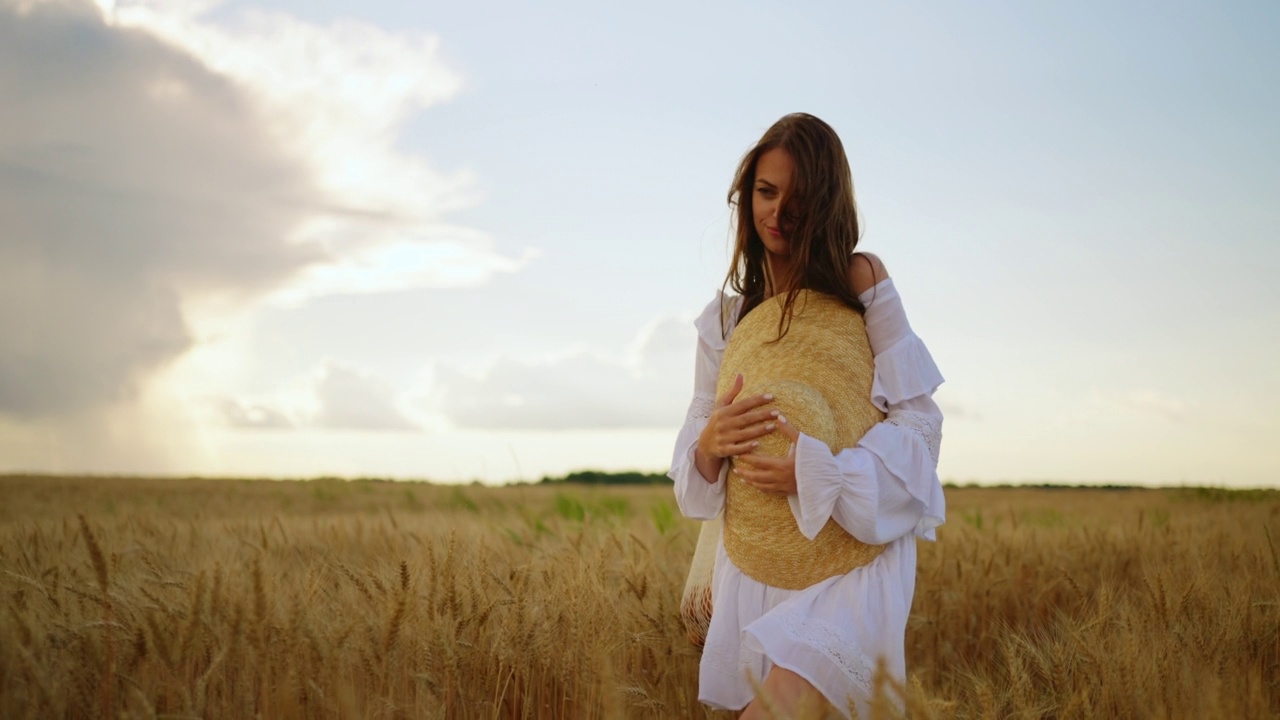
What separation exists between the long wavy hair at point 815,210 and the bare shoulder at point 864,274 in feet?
0.06

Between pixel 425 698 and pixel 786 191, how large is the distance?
1.71 metres

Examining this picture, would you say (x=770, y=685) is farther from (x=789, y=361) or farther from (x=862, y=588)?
(x=789, y=361)

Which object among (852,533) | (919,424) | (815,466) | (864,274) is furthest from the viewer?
(864,274)

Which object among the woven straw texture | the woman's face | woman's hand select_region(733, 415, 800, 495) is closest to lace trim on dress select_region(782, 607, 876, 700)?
the woven straw texture

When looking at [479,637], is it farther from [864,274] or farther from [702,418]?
[864,274]

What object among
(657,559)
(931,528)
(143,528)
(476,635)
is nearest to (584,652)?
(476,635)

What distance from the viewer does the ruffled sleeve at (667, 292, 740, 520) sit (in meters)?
2.34

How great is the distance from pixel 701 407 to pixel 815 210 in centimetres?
66

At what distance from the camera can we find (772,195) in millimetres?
2365

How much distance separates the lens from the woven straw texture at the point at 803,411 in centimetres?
212

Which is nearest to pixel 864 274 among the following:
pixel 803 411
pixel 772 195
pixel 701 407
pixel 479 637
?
pixel 772 195

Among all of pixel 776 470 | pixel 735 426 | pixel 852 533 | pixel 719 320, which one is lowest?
pixel 852 533

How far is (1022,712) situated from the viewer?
2059mm

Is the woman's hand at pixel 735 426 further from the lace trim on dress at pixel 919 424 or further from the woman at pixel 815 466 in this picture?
the lace trim on dress at pixel 919 424
